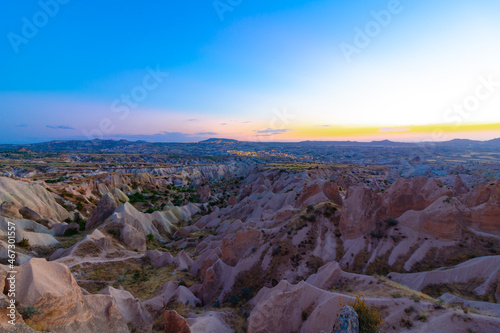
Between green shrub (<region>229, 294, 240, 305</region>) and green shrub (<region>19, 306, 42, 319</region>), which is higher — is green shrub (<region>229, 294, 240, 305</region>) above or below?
below

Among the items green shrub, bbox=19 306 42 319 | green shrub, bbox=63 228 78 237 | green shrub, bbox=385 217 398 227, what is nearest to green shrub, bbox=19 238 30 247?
green shrub, bbox=63 228 78 237

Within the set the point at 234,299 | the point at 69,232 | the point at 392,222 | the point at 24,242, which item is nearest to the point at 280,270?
the point at 234,299

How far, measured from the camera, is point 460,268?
54.3 ft

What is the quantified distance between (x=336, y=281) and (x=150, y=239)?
33.8 metres

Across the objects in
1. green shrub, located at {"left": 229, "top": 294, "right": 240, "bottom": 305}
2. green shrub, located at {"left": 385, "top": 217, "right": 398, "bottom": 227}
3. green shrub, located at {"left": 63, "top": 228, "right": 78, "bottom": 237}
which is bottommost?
green shrub, located at {"left": 229, "top": 294, "right": 240, "bottom": 305}

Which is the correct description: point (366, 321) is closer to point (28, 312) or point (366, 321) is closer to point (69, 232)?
point (28, 312)

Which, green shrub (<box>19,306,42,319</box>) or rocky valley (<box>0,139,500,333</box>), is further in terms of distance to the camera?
rocky valley (<box>0,139,500,333</box>)

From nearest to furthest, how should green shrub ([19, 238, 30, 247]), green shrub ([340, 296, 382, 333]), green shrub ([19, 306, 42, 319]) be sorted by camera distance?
1. green shrub ([340, 296, 382, 333])
2. green shrub ([19, 306, 42, 319])
3. green shrub ([19, 238, 30, 247])

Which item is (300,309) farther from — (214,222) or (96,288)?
(214,222)

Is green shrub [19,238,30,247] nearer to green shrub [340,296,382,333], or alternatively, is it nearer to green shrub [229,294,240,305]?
green shrub [229,294,240,305]

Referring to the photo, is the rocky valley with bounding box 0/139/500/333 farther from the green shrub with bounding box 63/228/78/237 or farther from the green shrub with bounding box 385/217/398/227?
the green shrub with bounding box 63/228/78/237

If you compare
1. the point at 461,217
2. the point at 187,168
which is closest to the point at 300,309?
the point at 461,217

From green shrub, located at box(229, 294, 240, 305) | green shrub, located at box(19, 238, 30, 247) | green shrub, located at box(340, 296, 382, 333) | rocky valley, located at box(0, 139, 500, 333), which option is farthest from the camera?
green shrub, located at box(19, 238, 30, 247)

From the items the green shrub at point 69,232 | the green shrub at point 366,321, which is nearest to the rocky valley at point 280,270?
the green shrub at point 366,321
